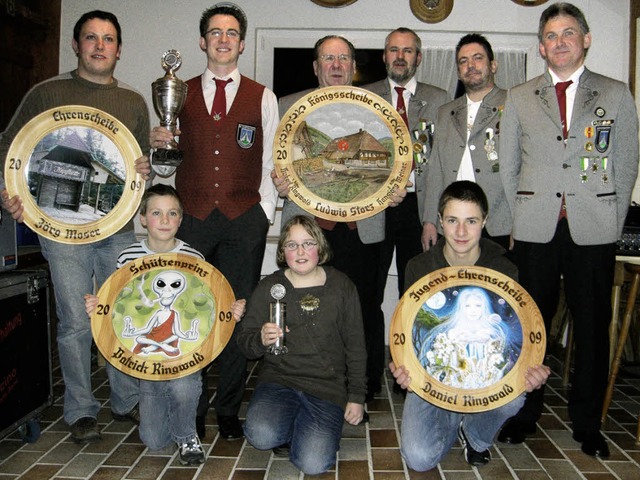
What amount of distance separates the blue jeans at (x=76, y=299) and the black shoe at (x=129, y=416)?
0.59 ft

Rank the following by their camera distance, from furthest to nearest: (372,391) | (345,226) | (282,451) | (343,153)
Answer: (372,391) → (345,226) → (343,153) → (282,451)

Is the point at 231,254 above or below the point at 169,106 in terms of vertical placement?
below

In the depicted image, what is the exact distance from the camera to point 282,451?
106 inches

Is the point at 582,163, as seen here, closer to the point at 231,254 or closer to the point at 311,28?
the point at 231,254

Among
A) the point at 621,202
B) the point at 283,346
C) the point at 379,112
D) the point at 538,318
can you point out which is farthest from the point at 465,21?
the point at 283,346

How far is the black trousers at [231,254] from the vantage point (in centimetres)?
285

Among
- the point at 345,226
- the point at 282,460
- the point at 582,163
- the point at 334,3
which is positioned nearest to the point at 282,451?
the point at 282,460

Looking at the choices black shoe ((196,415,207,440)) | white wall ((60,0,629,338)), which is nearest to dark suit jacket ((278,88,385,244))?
black shoe ((196,415,207,440))

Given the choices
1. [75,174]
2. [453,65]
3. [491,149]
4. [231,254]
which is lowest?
[231,254]

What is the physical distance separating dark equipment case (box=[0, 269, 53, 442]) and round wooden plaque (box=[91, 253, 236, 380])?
440 millimetres

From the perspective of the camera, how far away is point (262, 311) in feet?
8.89

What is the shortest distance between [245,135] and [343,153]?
0.50 meters

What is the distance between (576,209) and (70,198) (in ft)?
7.53

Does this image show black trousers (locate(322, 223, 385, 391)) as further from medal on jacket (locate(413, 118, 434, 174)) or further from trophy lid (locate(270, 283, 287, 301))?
trophy lid (locate(270, 283, 287, 301))
